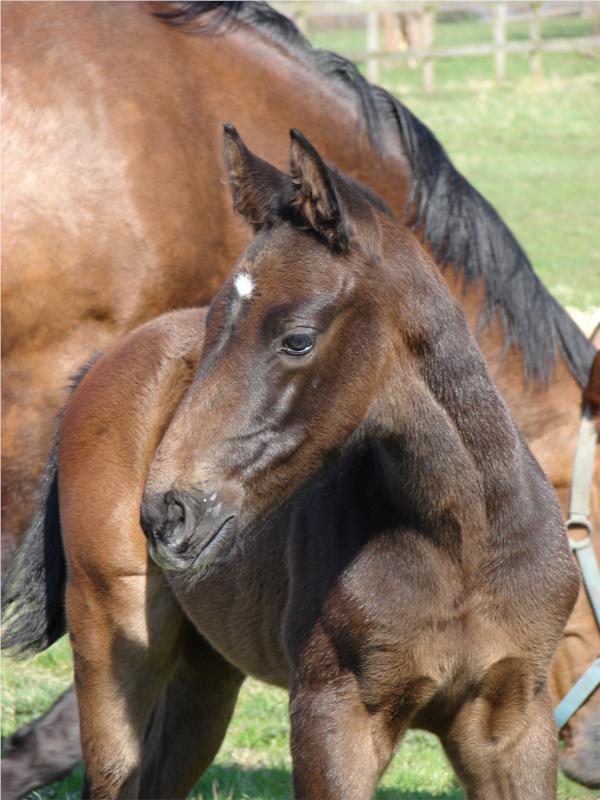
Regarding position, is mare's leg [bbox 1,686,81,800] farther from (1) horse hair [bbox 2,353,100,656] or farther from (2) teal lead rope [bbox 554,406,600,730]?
(2) teal lead rope [bbox 554,406,600,730]

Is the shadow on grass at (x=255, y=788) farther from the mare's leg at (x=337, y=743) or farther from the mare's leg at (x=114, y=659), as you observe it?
the mare's leg at (x=337, y=743)

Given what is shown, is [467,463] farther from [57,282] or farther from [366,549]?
[57,282]

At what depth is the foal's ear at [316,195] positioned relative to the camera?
2.29 meters

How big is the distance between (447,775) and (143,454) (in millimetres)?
1542

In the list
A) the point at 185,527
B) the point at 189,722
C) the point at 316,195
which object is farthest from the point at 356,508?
the point at 189,722

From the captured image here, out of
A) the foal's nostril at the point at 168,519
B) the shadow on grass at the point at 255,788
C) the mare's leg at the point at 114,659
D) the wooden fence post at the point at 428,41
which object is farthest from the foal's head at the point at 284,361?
the wooden fence post at the point at 428,41

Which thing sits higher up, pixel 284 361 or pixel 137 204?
pixel 284 361

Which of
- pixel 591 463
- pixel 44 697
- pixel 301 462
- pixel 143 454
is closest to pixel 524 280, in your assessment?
pixel 591 463

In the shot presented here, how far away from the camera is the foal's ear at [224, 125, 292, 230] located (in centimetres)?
245

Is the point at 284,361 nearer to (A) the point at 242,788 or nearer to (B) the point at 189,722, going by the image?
(B) the point at 189,722

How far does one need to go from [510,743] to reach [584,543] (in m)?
0.89

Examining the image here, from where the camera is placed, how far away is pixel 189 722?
3.47m

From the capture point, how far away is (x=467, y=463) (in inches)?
101

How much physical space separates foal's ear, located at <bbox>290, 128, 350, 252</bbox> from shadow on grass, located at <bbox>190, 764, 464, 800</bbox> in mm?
1986
